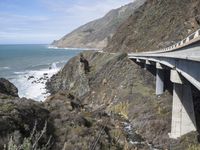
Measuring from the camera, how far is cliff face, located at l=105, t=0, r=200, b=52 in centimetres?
6419

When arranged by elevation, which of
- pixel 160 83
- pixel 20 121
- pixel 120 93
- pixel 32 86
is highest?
pixel 20 121

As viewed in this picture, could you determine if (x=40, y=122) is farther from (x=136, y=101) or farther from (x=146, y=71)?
(x=146, y=71)

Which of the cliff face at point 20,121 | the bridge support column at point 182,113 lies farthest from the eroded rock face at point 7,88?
the bridge support column at point 182,113

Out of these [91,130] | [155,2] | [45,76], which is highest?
[155,2]

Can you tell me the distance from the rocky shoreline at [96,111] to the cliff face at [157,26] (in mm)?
7796

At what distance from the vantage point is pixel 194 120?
95.7 ft

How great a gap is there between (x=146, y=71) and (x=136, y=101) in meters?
10.7

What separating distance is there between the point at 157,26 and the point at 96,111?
40.5 m

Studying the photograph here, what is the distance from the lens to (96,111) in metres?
37.8

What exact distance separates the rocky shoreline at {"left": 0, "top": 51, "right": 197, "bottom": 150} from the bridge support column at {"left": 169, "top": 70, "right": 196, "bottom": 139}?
1.05 metres

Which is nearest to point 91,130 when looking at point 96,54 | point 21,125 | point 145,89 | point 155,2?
point 21,125

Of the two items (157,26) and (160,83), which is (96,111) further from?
(157,26)

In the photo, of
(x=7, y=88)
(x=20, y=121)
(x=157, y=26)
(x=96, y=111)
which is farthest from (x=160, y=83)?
(x=157, y=26)

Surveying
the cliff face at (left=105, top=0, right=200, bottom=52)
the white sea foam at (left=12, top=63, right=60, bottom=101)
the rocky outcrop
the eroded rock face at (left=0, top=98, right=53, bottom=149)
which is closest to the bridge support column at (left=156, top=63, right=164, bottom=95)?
the rocky outcrop
